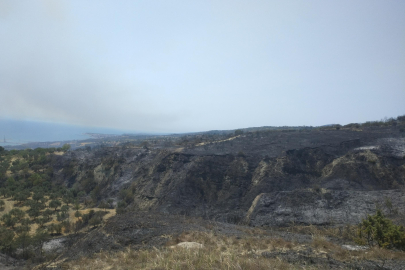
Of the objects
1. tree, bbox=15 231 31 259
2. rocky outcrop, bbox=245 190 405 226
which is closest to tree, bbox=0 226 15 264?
tree, bbox=15 231 31 259

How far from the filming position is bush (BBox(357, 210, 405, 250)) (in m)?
8.75

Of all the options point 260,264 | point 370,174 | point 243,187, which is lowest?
point 243,187

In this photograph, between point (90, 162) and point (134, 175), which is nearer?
point (134, 175)

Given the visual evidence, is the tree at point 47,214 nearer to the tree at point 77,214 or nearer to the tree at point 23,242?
the tree at point 77,214

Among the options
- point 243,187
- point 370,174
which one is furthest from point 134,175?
point 370,174

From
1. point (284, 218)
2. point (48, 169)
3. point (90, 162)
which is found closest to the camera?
point (284, 218)

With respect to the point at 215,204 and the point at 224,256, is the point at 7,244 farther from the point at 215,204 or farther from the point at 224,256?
the point at 215,204

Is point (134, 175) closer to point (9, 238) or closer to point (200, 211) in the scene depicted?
point (200, 211)

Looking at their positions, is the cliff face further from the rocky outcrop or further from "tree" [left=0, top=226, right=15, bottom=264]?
"tree" [left=0, top=226, right=15, bottom=264]

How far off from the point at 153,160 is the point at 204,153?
8602 mm

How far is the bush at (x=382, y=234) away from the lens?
8750mm

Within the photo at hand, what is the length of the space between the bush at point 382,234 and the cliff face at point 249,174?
702cm

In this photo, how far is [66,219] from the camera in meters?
20.1

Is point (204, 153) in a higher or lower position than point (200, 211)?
higher
